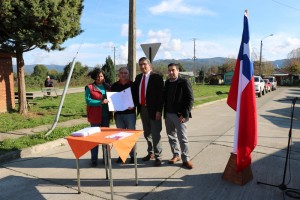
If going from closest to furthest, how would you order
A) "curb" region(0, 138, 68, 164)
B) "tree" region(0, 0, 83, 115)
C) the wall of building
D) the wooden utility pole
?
"curb" region(0, 138, 68, 164) → "tree" region(0, 0, 83, 115) → the wooden utility pole → the wall of building

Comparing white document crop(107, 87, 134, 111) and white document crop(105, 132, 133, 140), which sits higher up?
white document crop(107, 87, 134, 111)

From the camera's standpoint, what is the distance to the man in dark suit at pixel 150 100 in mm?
5480

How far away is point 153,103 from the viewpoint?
5.48 metres

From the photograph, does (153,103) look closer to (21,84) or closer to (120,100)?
(120,100)

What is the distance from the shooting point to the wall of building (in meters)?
12.0

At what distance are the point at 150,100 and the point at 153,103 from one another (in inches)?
3.2

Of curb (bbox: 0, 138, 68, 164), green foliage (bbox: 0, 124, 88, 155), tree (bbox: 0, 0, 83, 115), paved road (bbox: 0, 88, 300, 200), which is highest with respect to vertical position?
tree (bbox: 0, 0, 83, 115)

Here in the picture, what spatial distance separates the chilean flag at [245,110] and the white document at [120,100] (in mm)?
1952

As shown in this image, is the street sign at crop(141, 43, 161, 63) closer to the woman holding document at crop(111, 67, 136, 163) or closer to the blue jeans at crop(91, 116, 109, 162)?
the woman holding document at crop(111, 67, 136, 163)

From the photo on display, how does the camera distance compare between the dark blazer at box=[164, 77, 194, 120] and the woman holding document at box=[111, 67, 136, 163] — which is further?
the woman holding document at box=[111, 67, 136, 163]

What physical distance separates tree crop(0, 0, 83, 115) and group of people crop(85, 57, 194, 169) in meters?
5.47

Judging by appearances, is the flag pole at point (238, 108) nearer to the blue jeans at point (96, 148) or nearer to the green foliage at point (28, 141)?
the blue jeans at point (96, 148)

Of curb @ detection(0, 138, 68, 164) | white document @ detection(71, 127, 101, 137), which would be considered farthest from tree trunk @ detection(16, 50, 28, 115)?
white document @ detection(71, 127, 101, 137)

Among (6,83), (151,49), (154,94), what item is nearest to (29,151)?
(154,94)
